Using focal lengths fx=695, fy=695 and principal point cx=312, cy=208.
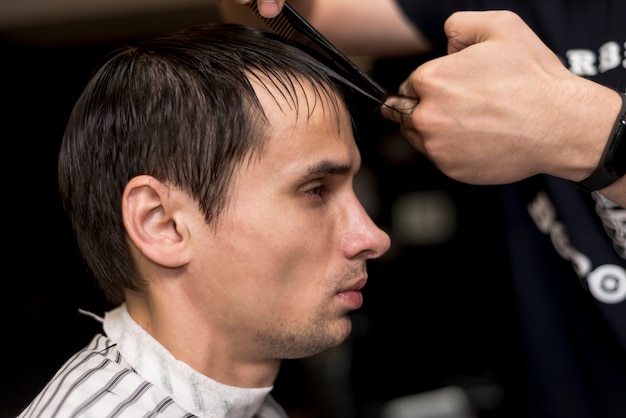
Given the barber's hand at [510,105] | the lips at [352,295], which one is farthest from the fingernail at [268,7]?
the lips at [352,295]

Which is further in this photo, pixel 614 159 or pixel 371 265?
pixel 371 265

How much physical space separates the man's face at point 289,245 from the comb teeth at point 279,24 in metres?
0.19

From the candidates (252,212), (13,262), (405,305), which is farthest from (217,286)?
(13,262)

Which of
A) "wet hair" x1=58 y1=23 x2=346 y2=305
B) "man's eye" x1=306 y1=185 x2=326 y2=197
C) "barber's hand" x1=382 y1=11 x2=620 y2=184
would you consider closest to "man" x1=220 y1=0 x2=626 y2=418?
"barber's hand" x1=382 y1=11 x2=620 y2=184

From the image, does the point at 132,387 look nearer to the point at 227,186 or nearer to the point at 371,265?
the point at 227,186

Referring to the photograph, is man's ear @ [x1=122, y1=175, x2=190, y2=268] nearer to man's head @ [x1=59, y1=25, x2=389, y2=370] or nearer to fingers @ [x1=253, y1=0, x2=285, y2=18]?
man's head @ [x1=59, y1=25, x2=389, y2=370]

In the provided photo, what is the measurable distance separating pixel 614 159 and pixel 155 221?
88 cm

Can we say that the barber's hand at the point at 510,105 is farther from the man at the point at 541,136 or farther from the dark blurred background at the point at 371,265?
the dark blurred background at the point at 371,265

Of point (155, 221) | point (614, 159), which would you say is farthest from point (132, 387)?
point (614, 159)

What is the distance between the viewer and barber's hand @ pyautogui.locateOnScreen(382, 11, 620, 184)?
1.29 metres

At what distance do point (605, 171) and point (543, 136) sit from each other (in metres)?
0.13

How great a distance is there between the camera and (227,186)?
4.34 feet

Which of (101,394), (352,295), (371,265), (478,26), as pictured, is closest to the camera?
(101,394)

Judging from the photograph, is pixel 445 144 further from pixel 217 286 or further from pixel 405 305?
pixel 405 305
